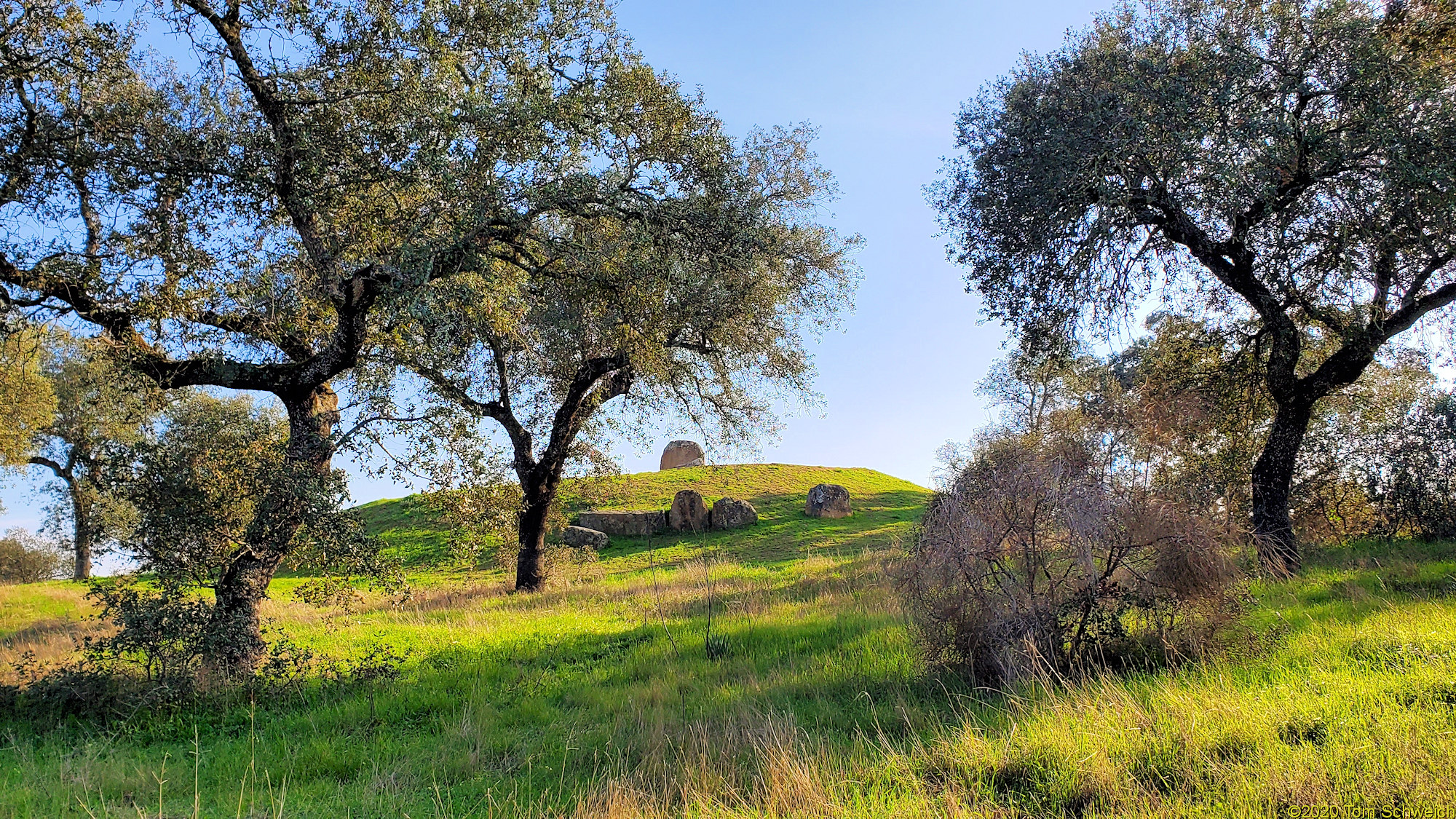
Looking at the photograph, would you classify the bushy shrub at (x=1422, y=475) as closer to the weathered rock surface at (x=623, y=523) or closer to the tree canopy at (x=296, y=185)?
the tree canopy at (x=296, y=185)

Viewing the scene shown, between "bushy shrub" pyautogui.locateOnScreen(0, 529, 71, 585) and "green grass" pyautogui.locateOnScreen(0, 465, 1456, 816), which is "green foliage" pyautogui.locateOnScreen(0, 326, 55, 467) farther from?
"green grass" pyautogui.locateOnScreen(0, 465, 1456, 816)

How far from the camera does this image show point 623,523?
34.2m

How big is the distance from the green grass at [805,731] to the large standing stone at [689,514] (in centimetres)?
2097

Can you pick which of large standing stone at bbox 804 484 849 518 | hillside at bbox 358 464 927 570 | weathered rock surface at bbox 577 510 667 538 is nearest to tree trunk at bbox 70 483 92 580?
hillside at bbox 358 464 927 570

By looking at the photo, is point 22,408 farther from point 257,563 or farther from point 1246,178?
point 1246,178

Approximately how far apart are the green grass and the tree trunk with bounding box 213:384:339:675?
1.40 metres

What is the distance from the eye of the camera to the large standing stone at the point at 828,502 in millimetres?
36031

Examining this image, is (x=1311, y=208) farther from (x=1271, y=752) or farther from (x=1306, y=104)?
(x=1271, y=752)

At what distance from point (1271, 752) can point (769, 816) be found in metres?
3.56

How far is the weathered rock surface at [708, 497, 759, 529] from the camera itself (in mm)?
34156

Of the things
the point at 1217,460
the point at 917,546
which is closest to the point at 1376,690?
the point at 917,546

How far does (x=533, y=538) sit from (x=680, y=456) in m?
35.7

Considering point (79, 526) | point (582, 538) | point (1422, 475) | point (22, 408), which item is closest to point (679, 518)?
point (582, 538)

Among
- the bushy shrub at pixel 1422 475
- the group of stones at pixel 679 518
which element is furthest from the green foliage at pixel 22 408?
the bushy shrub at pixel 1422 475
